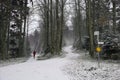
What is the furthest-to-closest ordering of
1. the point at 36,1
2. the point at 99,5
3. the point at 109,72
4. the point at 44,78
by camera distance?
the point at 36,1, the point at 99,5, the point at 109,72, the point at 44,78

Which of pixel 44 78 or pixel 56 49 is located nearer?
pixel 44 78

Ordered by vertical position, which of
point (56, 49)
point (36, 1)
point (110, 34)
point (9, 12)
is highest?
point (36, 1)

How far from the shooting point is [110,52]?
23.3 metres

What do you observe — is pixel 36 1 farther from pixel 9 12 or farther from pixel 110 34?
pixel 110 34

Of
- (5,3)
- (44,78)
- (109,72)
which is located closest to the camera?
(44,78)

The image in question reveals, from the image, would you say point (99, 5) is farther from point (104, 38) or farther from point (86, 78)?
point (86, 78)

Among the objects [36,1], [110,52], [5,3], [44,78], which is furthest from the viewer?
[36,1]

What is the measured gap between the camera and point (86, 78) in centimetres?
1244

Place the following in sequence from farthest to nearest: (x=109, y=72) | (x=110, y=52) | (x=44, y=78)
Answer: (x=110, y=52)
(x=109, y=72)
(x=44, y=78)

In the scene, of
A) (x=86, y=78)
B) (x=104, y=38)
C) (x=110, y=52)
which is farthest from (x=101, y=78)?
(x=104, y=38)

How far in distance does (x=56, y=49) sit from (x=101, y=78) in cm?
2131

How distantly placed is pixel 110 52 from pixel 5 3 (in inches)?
566

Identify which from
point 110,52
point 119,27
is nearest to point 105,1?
point 119,27

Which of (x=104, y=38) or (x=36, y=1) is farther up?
(x=36, y=1)
